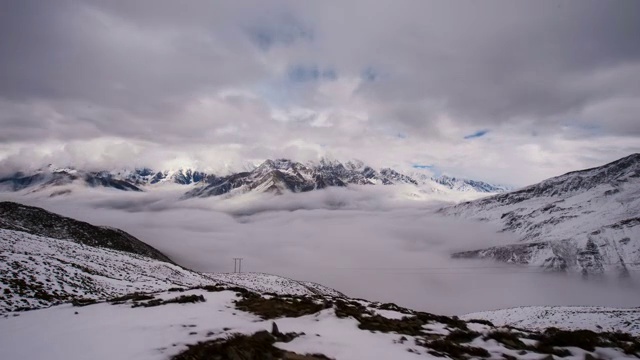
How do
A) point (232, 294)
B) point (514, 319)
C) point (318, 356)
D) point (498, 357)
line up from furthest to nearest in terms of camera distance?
point (514, 319) < point (232, 294) < point (498, 357) < point (318, 356)

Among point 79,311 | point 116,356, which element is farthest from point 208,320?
point 79,311

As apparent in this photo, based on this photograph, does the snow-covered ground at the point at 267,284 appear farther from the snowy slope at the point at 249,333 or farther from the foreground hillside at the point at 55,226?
the foreground hillside at the point at 55,226

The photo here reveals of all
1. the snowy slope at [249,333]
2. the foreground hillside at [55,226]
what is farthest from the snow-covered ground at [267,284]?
the foreground hillside at [55,226]

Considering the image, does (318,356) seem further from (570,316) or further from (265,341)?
(570,316)

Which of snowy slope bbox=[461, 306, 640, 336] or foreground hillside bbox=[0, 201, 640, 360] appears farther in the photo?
snowy slope bbox=[461, 306, 640, 336]

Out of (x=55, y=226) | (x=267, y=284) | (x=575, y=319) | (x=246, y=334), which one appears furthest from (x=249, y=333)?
(x=55, y=226)

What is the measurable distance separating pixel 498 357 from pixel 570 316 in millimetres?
69345

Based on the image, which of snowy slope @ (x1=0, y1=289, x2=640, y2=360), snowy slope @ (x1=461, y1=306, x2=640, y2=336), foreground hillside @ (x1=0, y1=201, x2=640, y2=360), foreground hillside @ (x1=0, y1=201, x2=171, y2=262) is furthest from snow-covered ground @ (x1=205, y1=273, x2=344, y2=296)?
foreground hillside @ (x1=0, y1=201, x2=171, y2=262)

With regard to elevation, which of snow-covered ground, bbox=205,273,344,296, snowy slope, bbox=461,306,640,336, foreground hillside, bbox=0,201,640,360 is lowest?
snowy slope, bbox=461,306,640,336

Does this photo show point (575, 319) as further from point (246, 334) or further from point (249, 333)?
point (246, 334)

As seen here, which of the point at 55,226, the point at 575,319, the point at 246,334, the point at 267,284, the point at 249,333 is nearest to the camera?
the point at 246,334

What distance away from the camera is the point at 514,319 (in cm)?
6781

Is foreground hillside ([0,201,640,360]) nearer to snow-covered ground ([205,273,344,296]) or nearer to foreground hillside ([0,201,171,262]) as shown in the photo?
snow-covered ground ([205,273,344,296])

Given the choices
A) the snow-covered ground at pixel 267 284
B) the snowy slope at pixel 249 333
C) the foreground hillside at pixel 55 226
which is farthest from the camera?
the foreground hillside at pixel 55 226
